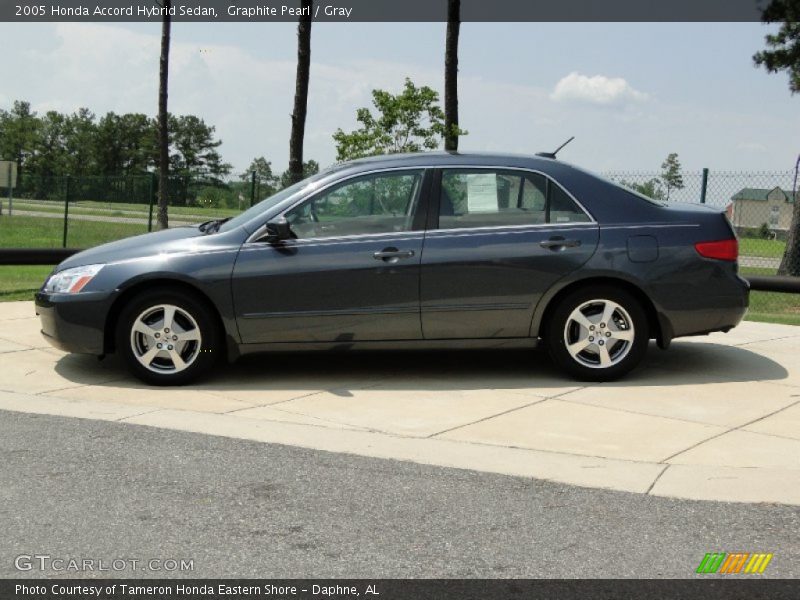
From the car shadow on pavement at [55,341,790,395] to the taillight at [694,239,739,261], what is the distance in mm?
907

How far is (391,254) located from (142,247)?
5.89ft

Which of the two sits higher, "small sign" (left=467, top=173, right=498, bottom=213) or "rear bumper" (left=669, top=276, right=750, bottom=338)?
"small sign" (left=467, top=173, right=498, bottom=213)

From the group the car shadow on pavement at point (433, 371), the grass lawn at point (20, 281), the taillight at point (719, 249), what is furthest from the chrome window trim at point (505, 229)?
the grass lawn at point (20, 281)

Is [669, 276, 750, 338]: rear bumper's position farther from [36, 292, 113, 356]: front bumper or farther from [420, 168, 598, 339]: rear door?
[36, 292, 113, 356]: front bumper

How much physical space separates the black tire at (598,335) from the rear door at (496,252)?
0.68 feet

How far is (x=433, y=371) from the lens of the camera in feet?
25.7

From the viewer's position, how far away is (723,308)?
7.45 metres

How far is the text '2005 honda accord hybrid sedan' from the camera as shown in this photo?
23.6 ft

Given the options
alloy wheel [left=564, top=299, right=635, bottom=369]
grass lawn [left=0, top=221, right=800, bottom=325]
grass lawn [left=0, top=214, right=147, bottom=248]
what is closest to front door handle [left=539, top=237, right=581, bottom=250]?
alloy wheel [left=564, top=299, right=635, bottom=369]

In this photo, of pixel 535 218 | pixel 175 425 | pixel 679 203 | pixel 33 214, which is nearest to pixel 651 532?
pixel 175 425

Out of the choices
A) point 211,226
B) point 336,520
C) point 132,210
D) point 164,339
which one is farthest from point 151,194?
point 336,520

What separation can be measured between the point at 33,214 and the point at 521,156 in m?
20.8

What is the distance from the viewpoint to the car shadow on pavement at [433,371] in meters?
7.36

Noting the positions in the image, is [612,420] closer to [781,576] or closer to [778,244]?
[781,576]
